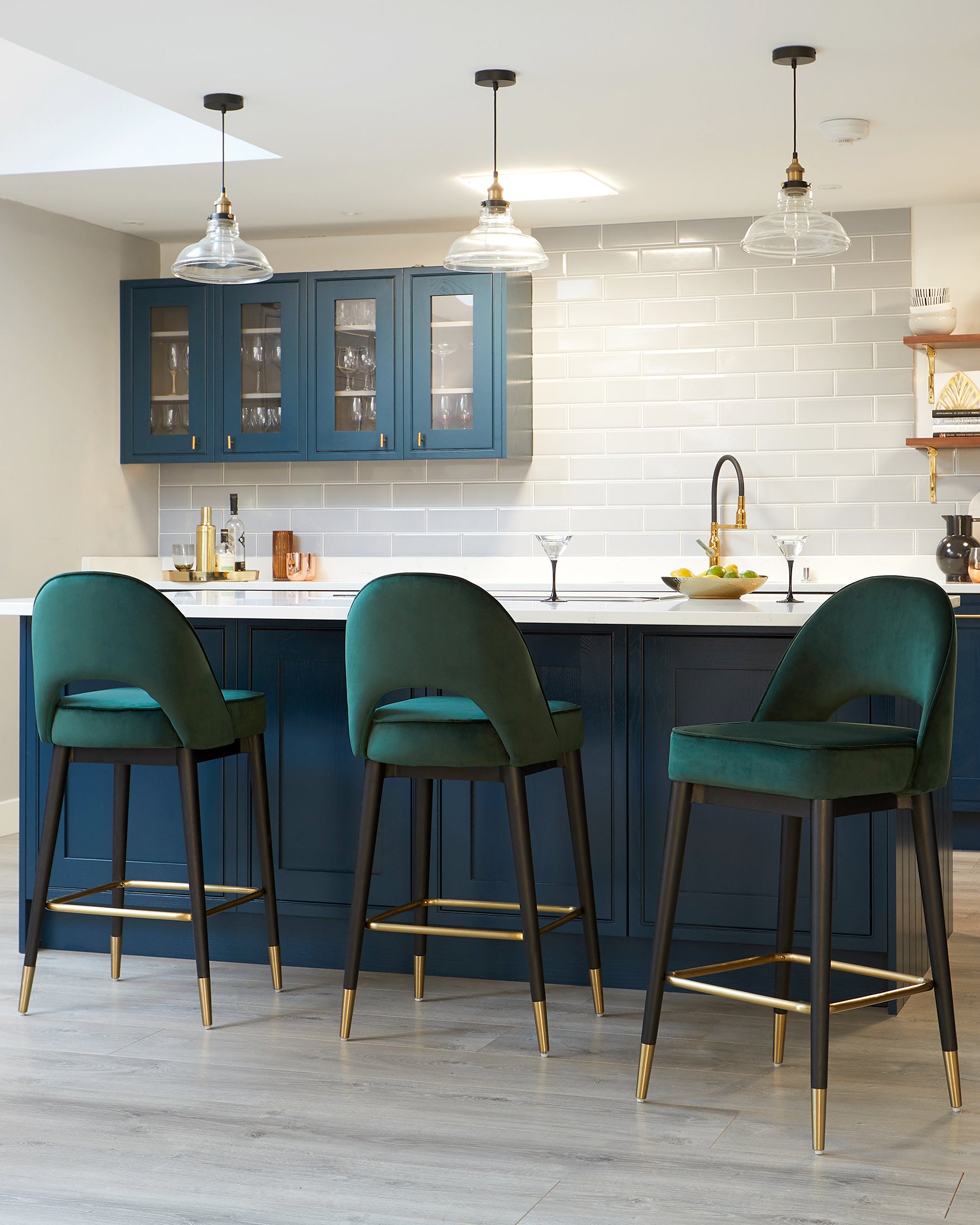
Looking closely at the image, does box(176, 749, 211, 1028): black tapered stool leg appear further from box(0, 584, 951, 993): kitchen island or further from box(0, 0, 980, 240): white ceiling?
box(0, 0, 980, 240): white ceiling

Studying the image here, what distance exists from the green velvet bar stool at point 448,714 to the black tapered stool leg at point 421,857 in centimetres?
31

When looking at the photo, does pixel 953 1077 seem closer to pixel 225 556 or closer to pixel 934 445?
pixel 934 445

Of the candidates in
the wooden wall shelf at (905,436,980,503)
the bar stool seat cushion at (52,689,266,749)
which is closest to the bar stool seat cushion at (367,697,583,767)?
the bar stool seat cushion at (52,689,266,749)

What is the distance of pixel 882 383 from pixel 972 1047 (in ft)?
11.3

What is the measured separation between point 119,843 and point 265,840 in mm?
463

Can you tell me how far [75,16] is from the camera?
12.0 feet

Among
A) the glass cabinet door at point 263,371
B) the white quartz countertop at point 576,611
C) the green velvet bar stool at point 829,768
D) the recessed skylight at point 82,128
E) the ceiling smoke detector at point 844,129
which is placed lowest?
the green velvet bar stool at point 829,768

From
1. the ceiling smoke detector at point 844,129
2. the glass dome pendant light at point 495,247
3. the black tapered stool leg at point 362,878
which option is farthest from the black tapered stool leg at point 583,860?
the ceiling smoke detector at point 844,129

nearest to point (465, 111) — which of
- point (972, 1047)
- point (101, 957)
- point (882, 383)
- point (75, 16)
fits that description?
point (75, 16)

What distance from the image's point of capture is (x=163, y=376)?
6.39 meters

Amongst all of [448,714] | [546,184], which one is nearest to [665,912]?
[448,714]

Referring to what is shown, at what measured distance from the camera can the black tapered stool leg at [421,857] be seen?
3.46 metres

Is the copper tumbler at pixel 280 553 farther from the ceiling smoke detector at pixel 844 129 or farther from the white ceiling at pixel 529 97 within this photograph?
the ceiling smoke detector at pixel 844 129

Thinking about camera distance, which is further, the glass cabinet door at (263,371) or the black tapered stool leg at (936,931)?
the glass cabinet door at (263,371)
